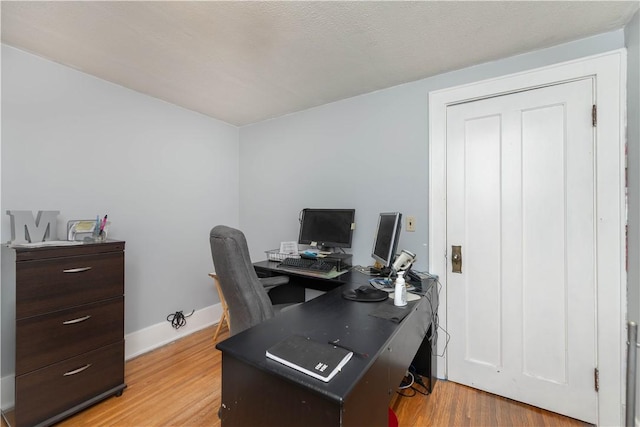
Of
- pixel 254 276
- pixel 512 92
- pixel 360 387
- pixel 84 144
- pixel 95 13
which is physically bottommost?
pixel 360 387

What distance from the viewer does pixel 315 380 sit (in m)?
0.83

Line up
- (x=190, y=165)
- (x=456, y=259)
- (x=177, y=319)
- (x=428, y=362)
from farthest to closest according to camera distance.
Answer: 1. (x=190, y=165)
2. (x=177, y=319)
3. (x=456, y=259)
4. (x=428, y=362)

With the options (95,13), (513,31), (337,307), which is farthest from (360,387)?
(95,13)

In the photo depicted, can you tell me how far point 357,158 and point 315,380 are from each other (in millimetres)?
2057

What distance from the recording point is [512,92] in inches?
74.9

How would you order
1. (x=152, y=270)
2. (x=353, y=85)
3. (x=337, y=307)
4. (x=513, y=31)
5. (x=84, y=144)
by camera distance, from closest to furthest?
(x=337, y=307) → (x=513, y=31) → (x=84, y=144) → (x=353, y=85) → (x=152, y=270)

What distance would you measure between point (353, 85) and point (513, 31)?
1146 millimetres

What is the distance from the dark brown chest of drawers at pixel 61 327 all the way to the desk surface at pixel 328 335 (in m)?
1.38

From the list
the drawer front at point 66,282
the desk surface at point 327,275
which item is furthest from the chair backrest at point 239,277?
the drawer front at point 66,282

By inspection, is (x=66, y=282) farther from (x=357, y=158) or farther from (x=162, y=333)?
(x=357, y=158)

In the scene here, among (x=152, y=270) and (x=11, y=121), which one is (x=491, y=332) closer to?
(x=152, y=270)

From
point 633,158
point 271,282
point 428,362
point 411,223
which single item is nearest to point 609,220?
point 633,158

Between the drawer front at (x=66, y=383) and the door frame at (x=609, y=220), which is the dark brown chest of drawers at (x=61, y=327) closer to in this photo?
the drawer front at (x=66, y=383)

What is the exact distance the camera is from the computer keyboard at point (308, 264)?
7.17 ft
